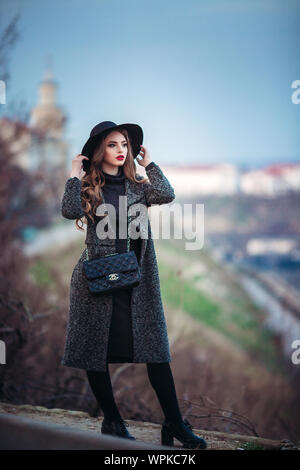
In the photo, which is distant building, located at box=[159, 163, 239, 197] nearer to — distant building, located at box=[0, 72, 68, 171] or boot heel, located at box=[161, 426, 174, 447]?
distant building, located at box=[0, 72, 68, 171]

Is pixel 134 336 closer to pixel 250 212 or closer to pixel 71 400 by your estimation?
pixel 71 400

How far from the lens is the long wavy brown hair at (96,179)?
2.67 metres

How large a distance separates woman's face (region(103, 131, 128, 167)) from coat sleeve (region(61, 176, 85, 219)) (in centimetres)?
23

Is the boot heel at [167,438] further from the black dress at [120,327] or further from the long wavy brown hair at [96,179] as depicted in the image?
the long wavy brown hair at [96,179]

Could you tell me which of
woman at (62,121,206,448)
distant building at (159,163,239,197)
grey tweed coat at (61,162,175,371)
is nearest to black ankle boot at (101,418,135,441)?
woman at (62,121,206,448)

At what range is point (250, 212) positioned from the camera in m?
55.3

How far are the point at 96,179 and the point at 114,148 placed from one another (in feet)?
0.62

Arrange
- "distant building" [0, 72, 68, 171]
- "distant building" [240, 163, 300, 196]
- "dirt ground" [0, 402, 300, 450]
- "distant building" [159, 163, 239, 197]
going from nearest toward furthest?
"dirt ground" [0, 402, 300, 450] < "distant building" [0, 72, 68, 171] < "distant building" [240, 163, 300, 196] < "distant building" [159, 163, 239, 197]

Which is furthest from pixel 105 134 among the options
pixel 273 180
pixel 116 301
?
pixel 273 180

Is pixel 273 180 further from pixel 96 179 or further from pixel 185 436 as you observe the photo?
pixel 185 436

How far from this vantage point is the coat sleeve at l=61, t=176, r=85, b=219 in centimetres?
259

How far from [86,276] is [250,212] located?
177 ft

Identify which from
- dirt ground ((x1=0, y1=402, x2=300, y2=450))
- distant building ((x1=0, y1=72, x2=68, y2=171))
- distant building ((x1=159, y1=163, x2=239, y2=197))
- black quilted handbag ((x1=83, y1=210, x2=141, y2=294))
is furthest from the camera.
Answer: distant building ((x1=159, y1=163, x2=239, y2=197))

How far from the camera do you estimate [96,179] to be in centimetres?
275
